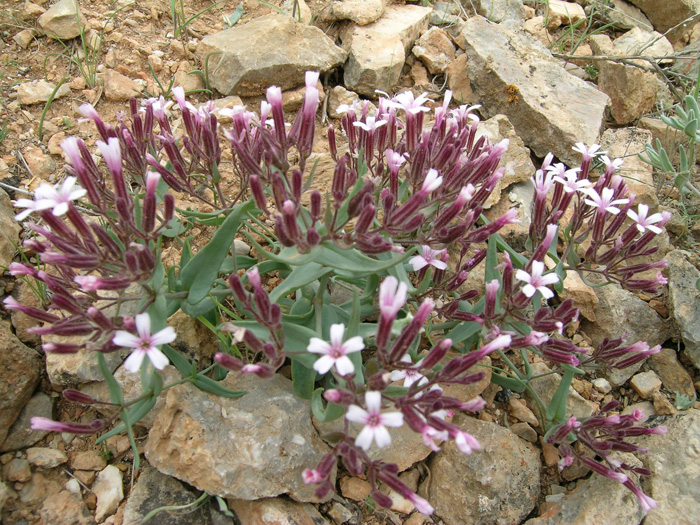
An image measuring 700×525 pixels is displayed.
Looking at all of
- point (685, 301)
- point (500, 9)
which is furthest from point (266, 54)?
point (685, 301)

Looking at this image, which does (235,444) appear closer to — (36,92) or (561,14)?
(36,92)

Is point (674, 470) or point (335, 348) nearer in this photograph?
point (335, 348)

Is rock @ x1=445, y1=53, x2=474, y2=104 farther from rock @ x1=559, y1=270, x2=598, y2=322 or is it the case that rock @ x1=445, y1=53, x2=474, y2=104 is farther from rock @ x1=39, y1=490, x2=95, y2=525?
rock @ x1=39, y1=490, x2=95, y2=525

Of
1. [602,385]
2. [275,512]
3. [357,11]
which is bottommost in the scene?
[602,385]

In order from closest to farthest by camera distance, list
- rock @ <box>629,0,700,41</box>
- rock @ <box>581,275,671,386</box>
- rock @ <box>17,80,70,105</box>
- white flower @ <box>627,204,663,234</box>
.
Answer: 1. white flower @ <box>627,204,663,234</box>
2. rock @ <box>581,275,671,386</box>
3. rock @ <box>17,80,70,105</box>
4. rock @ <box>629,0,700,41</box>

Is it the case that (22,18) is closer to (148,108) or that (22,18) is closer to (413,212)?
(148,108)

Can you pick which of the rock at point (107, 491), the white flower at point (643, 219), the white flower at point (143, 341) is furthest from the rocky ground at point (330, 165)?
the white flower at point (643, 219)

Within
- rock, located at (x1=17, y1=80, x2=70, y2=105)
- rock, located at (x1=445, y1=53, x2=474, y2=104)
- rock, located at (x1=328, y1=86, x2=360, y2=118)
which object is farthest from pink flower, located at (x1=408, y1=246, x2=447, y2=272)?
rock, located at (x1=17, y1=80, x2=70, y2=105)

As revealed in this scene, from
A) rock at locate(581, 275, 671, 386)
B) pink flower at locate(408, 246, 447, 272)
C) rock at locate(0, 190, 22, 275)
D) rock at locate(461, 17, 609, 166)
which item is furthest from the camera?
rock at locate(461, 17, 609, 166)
